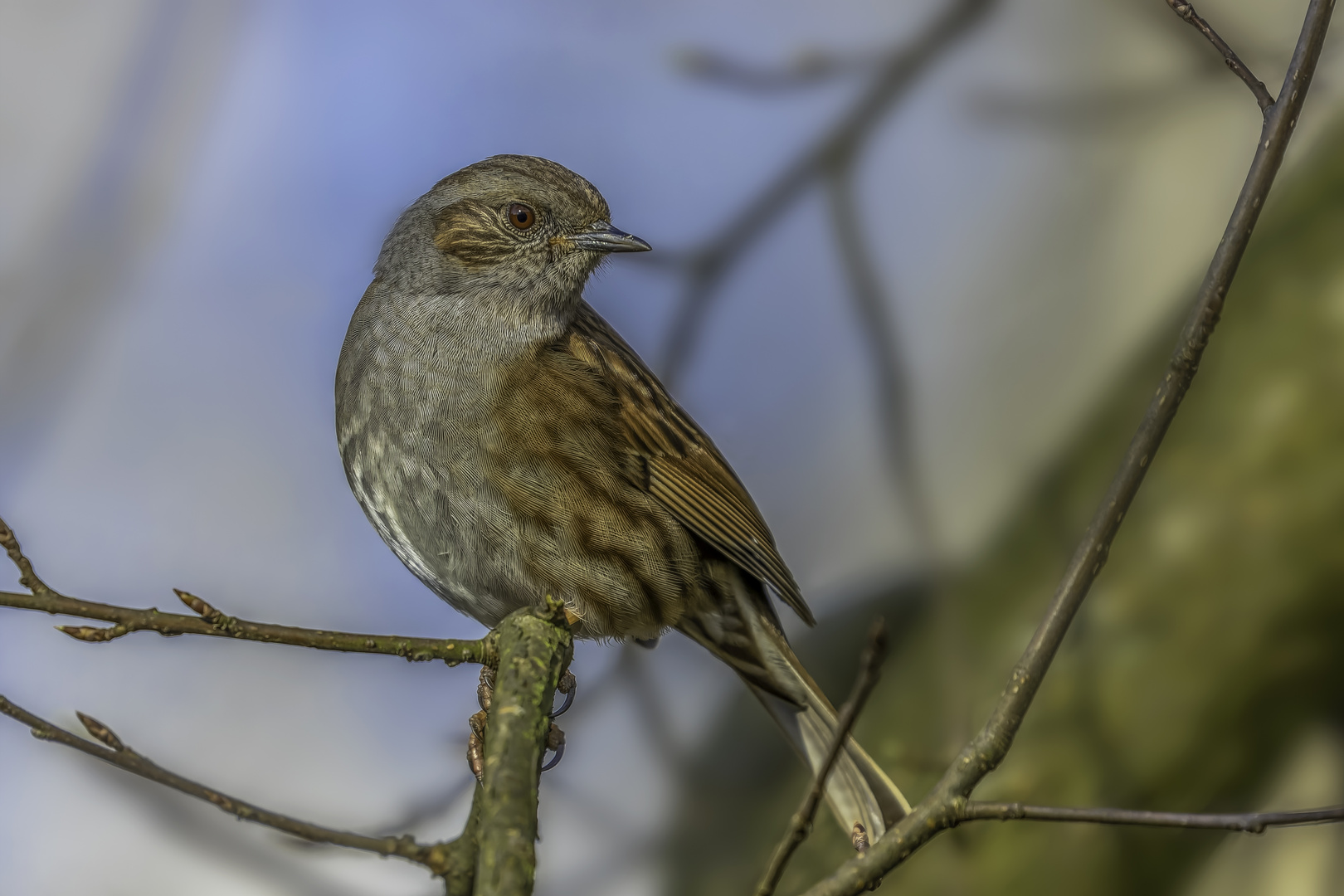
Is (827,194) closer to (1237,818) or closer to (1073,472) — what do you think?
(1073,472)

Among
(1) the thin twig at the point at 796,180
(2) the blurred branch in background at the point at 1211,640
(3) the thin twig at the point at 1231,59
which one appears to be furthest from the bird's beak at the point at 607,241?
(2) the blurred branch in background at the point at 1211,640

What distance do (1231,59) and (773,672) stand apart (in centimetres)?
261

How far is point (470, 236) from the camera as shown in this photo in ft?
12.8

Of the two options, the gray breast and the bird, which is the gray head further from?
the gray breast

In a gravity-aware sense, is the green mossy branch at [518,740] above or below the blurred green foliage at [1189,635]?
below

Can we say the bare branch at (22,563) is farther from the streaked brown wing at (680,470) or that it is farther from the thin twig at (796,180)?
the thin twig at (796,180)

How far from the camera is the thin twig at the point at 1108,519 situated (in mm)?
1956

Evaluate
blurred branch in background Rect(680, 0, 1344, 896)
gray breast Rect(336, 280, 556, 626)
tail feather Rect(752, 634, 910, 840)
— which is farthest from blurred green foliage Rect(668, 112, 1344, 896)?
gray breast Rect(336, 280, 556, 626)

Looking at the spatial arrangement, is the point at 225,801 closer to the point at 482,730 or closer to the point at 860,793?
the point at 482,730

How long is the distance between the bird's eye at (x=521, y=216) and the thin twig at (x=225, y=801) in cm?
240

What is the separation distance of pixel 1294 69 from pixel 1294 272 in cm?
257

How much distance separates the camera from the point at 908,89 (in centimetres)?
530

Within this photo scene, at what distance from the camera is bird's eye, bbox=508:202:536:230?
154 inches

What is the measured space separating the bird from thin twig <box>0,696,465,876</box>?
1.37 metres
